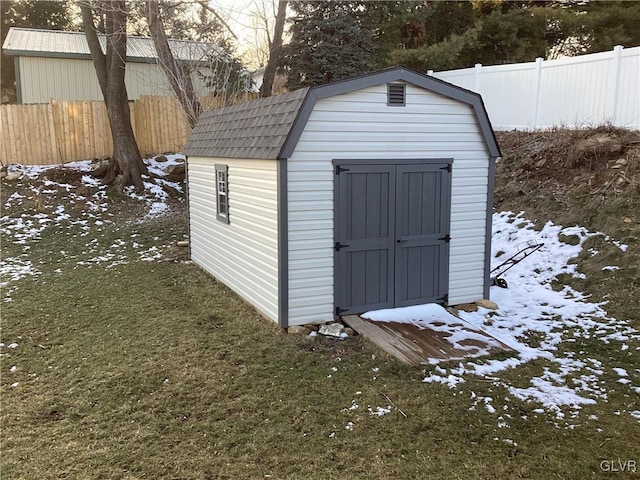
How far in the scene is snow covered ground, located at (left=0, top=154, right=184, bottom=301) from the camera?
1005 centimetres

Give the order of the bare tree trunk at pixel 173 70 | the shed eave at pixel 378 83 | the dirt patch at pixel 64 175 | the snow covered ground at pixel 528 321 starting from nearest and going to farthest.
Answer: the snow covered ground at pixel 528 321 < the shed eave at pixel 378 83 < the bare tree trunk at pixel 173 70 < the dirt patch at pixel 64 175

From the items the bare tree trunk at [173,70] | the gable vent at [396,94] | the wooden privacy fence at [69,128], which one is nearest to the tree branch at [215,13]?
the bare tree trunk at [173,70]

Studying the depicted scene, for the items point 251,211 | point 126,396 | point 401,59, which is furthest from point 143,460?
point 401,59

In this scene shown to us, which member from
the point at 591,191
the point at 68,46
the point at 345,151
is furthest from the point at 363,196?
the point at 68,46

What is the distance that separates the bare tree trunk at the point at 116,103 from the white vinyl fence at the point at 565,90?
9.64 metres

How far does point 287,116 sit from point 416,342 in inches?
116

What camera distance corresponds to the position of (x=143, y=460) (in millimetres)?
3781

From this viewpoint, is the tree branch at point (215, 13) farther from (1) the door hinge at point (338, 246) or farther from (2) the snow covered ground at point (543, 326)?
(1) the door hinge at point (338, 246)

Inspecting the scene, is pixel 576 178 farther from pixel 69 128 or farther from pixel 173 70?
pixel 69 128

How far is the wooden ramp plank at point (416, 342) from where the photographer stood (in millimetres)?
5520

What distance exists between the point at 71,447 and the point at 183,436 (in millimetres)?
802

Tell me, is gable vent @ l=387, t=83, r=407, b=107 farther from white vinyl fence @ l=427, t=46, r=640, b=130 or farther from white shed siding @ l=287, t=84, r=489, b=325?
white vinyl fence @ l=427, t=46, r=640, b=130

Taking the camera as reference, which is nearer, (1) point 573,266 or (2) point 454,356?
(2) point 454,356

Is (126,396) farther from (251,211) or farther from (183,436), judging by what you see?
(251,211)
